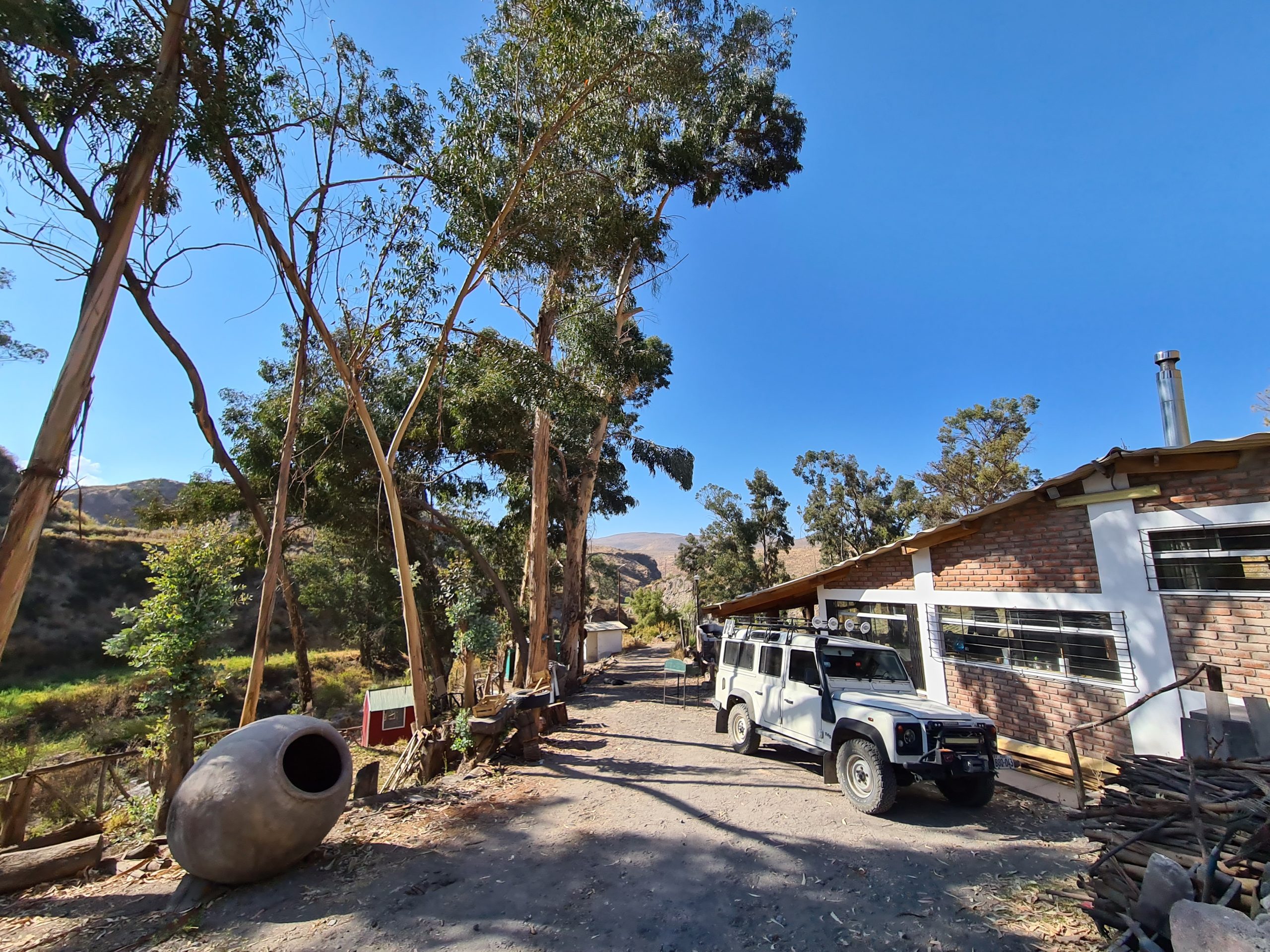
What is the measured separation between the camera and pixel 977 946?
400 cm

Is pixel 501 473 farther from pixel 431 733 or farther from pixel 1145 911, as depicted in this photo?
pixel 1145 911

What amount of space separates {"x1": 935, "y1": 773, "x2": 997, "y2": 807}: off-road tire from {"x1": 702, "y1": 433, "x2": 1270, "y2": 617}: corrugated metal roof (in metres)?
3.72

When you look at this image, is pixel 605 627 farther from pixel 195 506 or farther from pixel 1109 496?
pixel 1109 496

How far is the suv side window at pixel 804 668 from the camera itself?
8078 mm

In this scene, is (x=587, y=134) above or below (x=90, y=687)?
above

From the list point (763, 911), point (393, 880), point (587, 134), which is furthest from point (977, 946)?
point (587, 134)

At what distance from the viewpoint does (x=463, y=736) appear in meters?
9.50

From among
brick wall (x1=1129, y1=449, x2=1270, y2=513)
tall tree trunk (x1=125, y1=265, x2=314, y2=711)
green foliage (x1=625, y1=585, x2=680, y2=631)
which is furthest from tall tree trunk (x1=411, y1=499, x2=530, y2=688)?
green foliage (x1=625, y1=585, x2=680, y2=631)

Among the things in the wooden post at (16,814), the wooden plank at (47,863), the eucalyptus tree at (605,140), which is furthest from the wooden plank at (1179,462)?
the wooden post at (16,814)

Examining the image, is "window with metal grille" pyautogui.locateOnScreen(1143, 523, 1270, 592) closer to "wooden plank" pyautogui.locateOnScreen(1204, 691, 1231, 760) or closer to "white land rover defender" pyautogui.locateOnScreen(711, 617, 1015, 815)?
"wooden plank" pyautogui.locateOnScreen(1204, 691, 1231, 760)

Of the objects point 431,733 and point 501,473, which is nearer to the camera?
point 431,733

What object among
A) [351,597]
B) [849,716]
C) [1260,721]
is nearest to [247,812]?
[849,716]

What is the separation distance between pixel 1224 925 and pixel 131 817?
13742mm

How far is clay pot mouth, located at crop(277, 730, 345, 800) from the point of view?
5.82 metres
